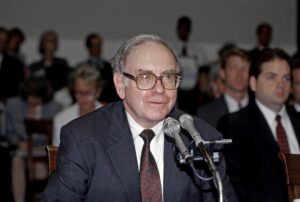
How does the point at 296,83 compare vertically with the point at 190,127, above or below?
below

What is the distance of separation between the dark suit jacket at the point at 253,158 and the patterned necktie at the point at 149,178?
102cm

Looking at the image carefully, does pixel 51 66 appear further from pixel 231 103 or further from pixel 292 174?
pixel 292 174

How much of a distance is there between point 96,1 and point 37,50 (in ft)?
3.49

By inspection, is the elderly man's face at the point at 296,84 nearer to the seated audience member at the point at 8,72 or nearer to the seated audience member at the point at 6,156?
the seated audience member at the point at 6,156

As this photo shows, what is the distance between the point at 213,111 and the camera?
539 centimetres

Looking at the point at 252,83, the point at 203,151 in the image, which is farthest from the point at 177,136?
the point at 252,83

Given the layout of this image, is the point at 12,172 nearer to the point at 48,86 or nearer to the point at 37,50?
the point at 48,86

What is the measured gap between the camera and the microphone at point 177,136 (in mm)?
2414

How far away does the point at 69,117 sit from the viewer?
542cm

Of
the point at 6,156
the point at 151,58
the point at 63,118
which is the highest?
the point at 151,58

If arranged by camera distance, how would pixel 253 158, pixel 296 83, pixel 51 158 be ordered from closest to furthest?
pixel 51 158 < pixel 253 158 < pixel 296 83

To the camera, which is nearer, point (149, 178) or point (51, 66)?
point (149, 178)

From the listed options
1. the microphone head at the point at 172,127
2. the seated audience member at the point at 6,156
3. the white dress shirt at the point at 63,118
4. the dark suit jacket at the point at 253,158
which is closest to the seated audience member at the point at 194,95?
A: the seated audience member at the point at 6,156

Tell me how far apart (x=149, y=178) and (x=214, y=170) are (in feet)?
1.97
